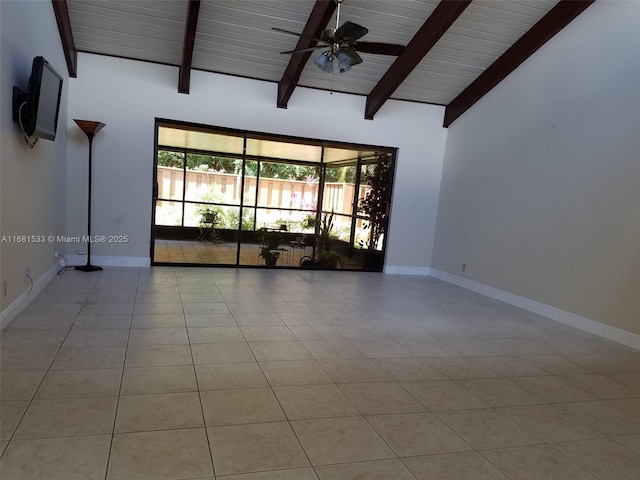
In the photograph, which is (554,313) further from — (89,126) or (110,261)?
(89,126)

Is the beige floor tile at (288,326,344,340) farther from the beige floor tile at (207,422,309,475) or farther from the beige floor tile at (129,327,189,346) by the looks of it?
the beige floor tile at (207,422,309,475)

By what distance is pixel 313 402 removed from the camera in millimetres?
2547

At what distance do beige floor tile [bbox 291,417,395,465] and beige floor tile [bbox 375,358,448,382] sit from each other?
2.42ft

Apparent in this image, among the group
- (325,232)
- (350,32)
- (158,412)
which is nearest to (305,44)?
(350,32)

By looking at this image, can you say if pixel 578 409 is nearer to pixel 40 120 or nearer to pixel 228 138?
pixel 40 120

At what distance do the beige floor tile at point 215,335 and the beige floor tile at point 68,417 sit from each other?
1.06 m

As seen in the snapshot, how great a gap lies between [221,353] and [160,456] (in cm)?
127

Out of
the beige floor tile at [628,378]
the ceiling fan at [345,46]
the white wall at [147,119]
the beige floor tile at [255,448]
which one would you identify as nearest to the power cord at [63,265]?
the white wall at [147,119]

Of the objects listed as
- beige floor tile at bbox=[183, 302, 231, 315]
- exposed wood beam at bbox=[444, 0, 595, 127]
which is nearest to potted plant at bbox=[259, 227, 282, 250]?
beige floor tile at bbox=[183, 302, 231, 315]

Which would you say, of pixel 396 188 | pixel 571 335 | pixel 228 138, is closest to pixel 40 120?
pixel 228 138

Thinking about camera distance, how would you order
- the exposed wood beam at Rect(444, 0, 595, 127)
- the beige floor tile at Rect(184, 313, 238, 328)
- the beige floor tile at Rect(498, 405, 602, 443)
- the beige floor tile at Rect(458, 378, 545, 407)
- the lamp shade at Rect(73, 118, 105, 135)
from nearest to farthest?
the beige floor tile at Rect(498, 405, 602, 443)
the beige floor tile at Rect(458, 378, 545, 407)
the beige floor tile at Rect(184, 313, 238, 328)
the exposed wood beam at Rect(444, 0, 595, 127)
the lamp shade at Rect(73, 118, 105, 135)

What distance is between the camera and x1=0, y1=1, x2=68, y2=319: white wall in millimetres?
3258

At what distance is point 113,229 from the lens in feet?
19.7

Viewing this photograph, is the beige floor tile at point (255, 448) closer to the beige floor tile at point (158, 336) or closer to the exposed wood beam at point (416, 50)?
the beige floor tile at point (158, 336)
